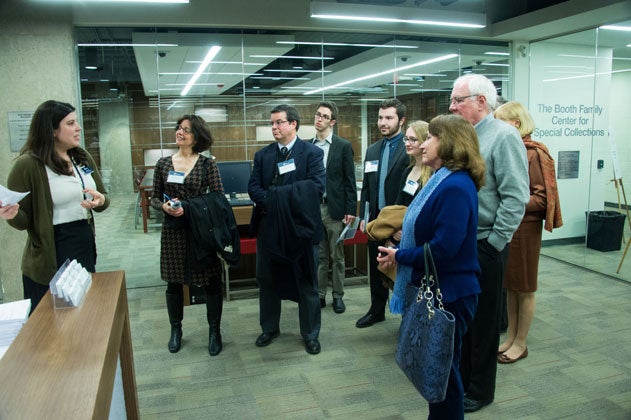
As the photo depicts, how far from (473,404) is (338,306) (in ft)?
5.60

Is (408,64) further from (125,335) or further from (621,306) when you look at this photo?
(125,335)

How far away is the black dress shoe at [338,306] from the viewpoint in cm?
424

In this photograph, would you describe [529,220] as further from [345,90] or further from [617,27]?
[617,27]

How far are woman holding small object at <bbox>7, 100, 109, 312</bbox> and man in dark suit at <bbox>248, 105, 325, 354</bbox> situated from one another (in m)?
1.06

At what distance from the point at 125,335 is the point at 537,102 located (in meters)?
5.66

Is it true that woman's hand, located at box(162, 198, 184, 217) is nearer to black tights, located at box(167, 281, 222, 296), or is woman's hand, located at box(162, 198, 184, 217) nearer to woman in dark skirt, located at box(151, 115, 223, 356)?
woman in dark skirt, located at box(151, 115, 223, 356)

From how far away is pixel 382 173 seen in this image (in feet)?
12.3

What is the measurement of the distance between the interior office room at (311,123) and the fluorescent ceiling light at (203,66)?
14 mm

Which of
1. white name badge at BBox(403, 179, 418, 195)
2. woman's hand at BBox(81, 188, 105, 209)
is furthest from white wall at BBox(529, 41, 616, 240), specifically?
woman's hand at BBox(81, 188, 105, 209)

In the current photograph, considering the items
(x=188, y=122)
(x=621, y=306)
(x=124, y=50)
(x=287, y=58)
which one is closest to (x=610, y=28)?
(x=621, y=306)

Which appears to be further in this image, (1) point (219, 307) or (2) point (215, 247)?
(1) point (219, 307)

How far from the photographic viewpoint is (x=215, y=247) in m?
3.25

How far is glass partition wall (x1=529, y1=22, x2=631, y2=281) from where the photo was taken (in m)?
5.28

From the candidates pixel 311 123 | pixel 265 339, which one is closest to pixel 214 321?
pixel 265 339
